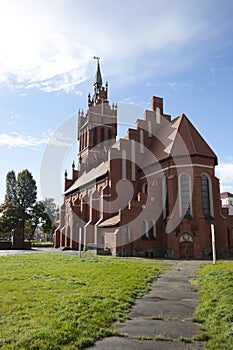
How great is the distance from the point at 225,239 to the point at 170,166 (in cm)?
799

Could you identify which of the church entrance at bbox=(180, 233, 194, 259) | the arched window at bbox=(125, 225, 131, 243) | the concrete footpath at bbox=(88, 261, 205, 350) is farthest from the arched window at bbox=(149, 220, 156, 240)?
the concrete footpath at bbox=(88, 261, 205, 350)

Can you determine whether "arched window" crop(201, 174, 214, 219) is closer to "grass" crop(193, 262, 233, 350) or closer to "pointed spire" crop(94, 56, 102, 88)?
"grass" crop(193, 262, 233, 350)

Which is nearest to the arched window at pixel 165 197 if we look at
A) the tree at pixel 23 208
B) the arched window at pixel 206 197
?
the arched window at pixel 206 197

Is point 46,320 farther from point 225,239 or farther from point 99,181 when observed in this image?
point 99,181

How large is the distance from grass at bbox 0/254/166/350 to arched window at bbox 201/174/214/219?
1535 centimetres

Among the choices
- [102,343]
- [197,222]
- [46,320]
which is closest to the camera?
[102,343]

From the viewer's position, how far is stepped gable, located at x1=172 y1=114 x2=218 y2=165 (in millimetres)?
26734

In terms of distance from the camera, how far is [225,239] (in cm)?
2600

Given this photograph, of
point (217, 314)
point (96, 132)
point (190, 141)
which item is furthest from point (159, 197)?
point (96, 132)

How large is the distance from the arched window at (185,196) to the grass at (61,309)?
1402 cm

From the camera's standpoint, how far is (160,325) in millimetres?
6512

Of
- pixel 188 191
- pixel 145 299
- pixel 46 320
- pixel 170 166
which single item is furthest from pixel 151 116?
pixel 46 320

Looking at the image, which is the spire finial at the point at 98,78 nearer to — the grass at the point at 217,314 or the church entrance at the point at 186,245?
the church entrance at the point at 186,245

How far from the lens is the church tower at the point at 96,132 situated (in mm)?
51656
